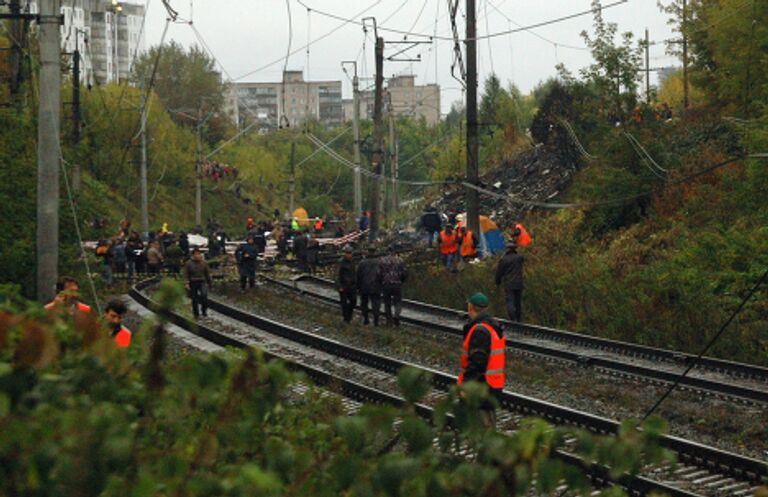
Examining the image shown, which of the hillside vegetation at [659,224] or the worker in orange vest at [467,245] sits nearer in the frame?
the hillside vegetation at [659,224]

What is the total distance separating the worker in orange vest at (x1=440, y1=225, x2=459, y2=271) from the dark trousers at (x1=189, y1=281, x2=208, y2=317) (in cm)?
673

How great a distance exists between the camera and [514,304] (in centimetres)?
2592

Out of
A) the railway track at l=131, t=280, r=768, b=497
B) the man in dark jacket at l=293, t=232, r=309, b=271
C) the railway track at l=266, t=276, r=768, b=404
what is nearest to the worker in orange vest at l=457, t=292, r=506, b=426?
the railway track at l=131, t=280, r=768, b=497

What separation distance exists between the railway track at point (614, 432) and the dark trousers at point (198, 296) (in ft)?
12.1

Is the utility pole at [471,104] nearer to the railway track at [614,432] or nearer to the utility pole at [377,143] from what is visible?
the utility pole at [377,143]

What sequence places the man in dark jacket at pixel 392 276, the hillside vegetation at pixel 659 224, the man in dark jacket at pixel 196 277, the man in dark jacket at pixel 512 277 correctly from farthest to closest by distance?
the man in dark jacket at pixel 196 277 < the man in dark jacket at pixel 392 276 < the man in dark jacket at pixel 512 277 < the hillside vegetation at pixel 659 224

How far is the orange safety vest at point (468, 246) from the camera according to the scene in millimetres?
32625

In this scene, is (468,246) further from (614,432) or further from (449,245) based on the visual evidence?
(614,432)

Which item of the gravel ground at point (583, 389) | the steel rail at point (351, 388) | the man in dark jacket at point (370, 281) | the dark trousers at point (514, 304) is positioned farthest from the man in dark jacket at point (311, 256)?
the dark trousers at point (514, 304)

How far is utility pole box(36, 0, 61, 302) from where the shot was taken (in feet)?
58.4

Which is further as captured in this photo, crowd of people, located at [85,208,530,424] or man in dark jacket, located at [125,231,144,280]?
man in dark jacket, located at [125,231,144,280]

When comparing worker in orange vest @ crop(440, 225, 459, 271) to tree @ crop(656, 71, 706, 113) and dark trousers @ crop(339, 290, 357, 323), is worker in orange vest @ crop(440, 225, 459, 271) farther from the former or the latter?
tree @ crop(656, 71, 706, 113)

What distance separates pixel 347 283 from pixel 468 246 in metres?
6.30

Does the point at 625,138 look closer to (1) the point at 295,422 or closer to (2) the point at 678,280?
(2) the point at 678,280
